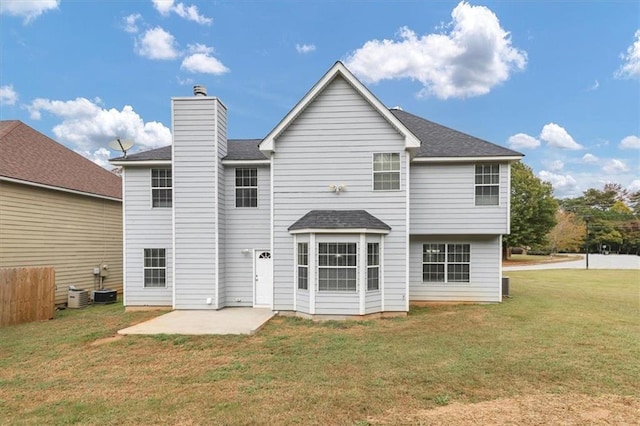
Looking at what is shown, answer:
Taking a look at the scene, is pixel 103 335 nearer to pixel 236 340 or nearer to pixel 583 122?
pixel 236 340

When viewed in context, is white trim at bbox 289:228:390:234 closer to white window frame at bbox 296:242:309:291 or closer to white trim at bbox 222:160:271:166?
white window frame at bbox 296:242:309:291

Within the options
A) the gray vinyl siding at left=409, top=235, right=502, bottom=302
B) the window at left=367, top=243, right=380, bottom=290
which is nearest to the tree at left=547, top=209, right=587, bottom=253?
the gray vinyl siding at left=409, top=235, right=502, bottom=302

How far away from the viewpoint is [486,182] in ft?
38.9

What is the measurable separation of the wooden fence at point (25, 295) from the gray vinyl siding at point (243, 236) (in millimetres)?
5549

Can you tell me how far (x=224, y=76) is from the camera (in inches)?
674

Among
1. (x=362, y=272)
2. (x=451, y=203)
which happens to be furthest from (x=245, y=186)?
(x=451, y=203)

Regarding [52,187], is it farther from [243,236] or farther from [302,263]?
[302,263]

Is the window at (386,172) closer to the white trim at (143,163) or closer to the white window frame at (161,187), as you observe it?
the white trim at (143,163)

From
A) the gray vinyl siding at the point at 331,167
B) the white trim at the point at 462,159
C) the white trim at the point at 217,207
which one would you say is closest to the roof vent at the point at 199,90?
the white trim at the point at 217,207

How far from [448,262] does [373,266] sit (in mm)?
3582

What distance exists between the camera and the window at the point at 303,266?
34.6 feet

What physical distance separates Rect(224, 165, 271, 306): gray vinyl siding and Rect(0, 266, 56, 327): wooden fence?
555 cm

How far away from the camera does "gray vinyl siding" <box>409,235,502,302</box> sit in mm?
12195

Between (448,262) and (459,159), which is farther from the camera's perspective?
(448,262)
